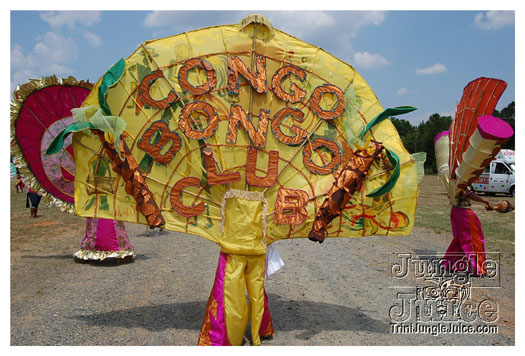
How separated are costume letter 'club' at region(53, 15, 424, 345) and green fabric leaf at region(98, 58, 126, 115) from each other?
0.02 m

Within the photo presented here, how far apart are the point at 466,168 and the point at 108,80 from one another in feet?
20.0

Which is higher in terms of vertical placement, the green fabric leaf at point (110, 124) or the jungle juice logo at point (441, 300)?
the green fabric leaf at point (110, 124)

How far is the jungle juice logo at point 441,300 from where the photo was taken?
5.60 metres

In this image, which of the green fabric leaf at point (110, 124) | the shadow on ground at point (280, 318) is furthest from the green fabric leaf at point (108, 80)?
the shadow on ground at point (280, 318)

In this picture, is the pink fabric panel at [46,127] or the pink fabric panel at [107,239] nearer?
the pink fabric panel at [46,127]

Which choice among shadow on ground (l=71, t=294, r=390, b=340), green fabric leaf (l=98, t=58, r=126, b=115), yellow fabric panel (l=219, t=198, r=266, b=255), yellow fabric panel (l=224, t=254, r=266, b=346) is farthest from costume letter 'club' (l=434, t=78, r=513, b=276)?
green fabric leaf (l=98, t=58, r=126, b=115)

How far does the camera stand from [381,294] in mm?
6781

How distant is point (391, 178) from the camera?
13.2 ft

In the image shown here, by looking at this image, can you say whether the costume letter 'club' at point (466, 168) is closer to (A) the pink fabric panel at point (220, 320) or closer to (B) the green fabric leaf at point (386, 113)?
(B) the green fabric leaf at point (386, 113)

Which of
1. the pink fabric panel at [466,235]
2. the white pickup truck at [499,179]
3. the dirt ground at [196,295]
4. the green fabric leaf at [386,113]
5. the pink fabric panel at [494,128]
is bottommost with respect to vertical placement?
the dirt ground at [196,295]

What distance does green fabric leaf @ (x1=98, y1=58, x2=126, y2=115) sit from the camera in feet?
13.7

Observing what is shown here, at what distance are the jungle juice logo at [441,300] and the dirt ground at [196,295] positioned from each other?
8 centimetres

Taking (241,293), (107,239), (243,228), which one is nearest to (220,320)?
(241,293)

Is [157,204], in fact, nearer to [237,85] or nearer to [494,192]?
[237,85]
